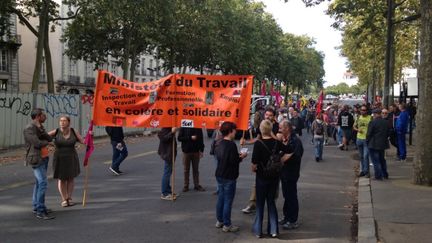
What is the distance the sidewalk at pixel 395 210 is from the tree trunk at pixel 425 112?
0.36 meters

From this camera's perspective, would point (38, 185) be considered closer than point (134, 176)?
Yes

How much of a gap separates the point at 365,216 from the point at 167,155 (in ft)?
12.1

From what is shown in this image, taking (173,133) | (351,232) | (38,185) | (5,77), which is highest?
(5,77)

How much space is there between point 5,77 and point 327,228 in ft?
162

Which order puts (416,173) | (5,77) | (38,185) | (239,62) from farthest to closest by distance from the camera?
(5,77)
(239,62)
(416,173)
(38,185)

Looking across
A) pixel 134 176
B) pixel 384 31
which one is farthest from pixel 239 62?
pixel 134 176

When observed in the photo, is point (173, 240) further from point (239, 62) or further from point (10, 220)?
point (239, 62)

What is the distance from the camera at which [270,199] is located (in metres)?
6.83

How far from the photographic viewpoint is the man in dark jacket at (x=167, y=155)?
367 inches

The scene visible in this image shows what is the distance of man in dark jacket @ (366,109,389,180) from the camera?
11.3 m

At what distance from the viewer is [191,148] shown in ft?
33.0

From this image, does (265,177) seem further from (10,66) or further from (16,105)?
(10,66)

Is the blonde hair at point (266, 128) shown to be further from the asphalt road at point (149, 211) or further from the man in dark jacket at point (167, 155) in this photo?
the man in dark jacket at point (167, 155)

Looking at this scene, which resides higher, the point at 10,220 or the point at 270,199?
the point at 270,199
